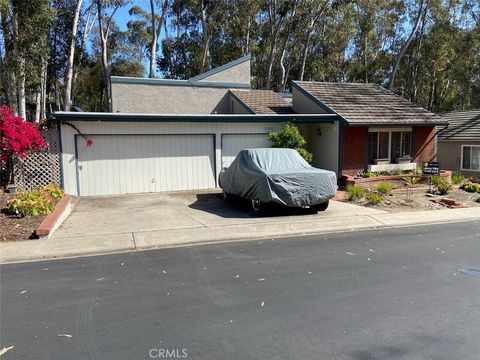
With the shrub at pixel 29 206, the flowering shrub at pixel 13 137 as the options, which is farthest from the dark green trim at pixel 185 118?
the shrub at pixel 29 206

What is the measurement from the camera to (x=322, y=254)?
23.3 ft

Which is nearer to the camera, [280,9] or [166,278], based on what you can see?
[166,278]

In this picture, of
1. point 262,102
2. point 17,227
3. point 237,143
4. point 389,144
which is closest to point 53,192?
point 17,227

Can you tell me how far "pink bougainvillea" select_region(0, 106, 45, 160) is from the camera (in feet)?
35.5

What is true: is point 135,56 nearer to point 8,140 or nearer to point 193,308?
point 8,140

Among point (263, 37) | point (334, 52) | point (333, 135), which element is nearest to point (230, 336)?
point (333, 135)

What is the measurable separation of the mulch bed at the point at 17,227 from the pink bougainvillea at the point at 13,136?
2110 mm

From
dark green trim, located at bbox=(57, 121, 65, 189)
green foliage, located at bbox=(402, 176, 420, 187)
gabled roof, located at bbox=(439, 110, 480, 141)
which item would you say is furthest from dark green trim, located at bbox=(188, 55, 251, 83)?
gabled roof, located at bbox=(439, 110, 480, 141)

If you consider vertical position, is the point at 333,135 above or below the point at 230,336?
above

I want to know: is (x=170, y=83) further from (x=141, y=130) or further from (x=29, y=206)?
(x=29, y=206)

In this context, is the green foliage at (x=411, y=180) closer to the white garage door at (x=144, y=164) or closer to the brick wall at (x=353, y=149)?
the brick wall at (x=353, y=149)

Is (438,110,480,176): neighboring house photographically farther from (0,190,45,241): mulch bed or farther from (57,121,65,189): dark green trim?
(0,190,45,241): mulch bed

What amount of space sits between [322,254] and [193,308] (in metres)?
3.12

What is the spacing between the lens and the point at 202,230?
351 inches
